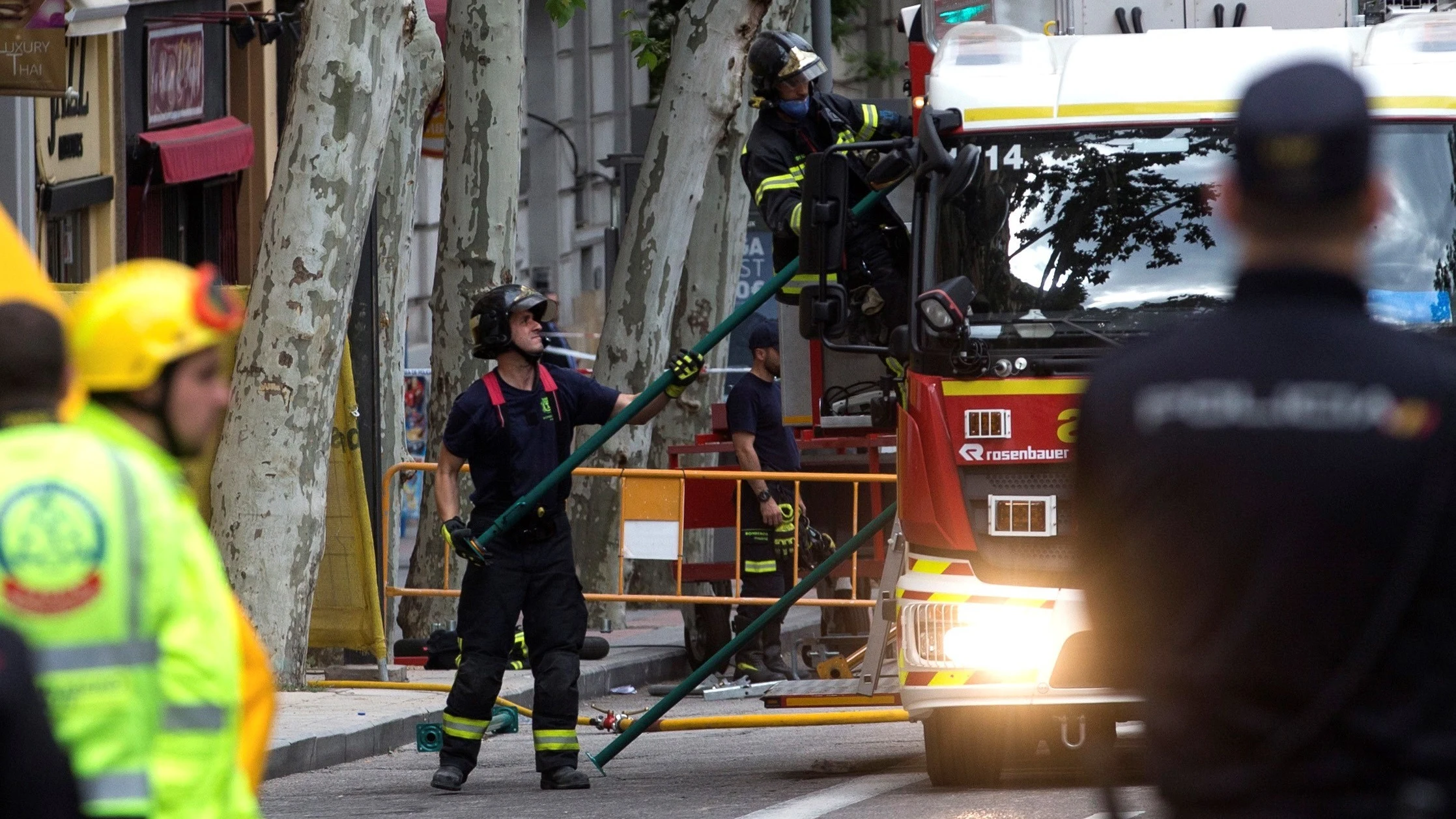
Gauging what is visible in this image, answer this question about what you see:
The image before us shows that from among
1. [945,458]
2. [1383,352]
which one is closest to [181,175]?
[945,458]

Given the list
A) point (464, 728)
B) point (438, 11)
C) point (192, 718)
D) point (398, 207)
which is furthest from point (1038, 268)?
point (438, 11)

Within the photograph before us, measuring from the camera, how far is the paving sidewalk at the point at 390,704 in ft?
33.6

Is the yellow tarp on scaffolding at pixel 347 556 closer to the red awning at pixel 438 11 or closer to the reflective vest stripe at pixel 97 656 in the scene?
the red awning at pixel 438 11

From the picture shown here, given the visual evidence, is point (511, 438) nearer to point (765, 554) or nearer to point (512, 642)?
point (512, 642)

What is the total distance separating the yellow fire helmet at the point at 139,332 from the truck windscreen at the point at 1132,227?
504 cm

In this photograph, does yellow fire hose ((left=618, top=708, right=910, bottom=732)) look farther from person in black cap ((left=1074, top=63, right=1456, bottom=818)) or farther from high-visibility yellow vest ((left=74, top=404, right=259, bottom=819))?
person in black cap ((left=1074, top=63, right=1456, bottom=818))

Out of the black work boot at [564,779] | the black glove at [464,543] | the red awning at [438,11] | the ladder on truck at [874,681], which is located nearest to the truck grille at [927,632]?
the ladder on truck at [874,681]

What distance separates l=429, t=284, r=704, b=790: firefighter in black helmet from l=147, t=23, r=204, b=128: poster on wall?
13006 mm

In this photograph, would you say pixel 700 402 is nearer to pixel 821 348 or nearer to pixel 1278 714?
pixel 821 348

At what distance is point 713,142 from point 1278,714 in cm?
1339

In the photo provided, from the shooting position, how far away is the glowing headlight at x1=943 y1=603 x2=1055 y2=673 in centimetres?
786

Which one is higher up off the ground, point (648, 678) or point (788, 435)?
point (788, 435)

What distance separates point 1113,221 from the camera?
819 cm

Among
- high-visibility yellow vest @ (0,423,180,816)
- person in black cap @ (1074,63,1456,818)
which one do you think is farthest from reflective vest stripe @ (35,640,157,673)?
person in black cap @ (1074,63,1456,818)
